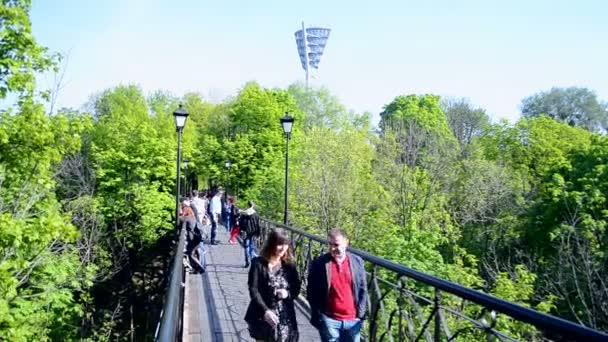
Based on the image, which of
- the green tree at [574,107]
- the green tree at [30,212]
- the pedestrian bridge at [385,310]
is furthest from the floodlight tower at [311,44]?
the green tree at [30,212]

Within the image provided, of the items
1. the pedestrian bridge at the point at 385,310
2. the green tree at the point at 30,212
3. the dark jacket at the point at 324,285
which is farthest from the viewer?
the green tree at the point at 30,212

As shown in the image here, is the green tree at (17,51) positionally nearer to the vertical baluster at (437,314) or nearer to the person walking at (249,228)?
the person walking at (249,228)

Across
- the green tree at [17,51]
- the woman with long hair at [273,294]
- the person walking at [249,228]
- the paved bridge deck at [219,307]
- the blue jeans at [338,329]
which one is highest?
the green tree at [17,51]

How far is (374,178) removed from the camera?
30250 mm

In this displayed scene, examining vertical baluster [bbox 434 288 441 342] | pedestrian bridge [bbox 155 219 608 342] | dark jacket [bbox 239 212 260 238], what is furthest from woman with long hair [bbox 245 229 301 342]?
dark jacket [bbox 239 212 260 238]

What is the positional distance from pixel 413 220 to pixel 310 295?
21666 mm

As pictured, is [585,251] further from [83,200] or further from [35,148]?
[83,200]

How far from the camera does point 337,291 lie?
495 cm

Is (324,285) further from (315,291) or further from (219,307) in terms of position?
(219,307)

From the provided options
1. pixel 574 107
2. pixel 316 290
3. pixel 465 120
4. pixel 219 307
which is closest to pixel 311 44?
pixel 465 120


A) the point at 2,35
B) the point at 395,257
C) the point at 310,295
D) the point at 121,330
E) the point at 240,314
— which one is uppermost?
the point at 2,35

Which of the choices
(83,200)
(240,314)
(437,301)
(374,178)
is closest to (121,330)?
(83,200)

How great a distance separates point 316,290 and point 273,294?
0.39 meters

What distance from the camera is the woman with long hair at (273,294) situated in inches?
189
